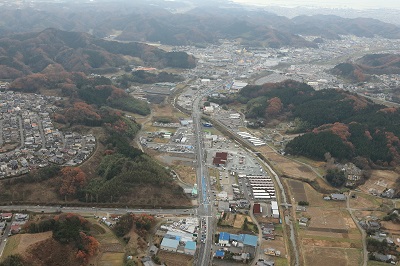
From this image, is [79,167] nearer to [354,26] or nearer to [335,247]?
[335,247]

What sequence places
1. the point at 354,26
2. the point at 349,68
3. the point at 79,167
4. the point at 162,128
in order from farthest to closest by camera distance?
the point at 354,26 → the point at 349,68 → the point at 162,128 → the point at 79,167

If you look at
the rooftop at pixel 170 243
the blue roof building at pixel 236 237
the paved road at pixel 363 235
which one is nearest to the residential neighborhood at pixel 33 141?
the rooftop at pixel 170 243

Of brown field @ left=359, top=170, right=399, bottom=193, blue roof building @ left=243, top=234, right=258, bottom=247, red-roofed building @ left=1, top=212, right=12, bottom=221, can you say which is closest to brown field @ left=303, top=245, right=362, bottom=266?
blue roof building @ left=243, top=234, right=258, bottom=247

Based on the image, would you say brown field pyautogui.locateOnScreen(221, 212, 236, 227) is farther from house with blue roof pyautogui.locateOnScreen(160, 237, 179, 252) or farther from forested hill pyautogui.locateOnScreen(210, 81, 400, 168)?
forested hill pyautogui.locateOnScreen(210, 81, 400, 168)

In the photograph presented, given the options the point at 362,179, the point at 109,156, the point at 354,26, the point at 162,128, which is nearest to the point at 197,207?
the point at 109,156

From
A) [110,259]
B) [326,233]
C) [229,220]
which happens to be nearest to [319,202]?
[326,233]

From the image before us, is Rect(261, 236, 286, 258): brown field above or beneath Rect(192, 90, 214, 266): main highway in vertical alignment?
above

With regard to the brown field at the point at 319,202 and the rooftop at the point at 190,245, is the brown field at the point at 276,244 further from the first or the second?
the brown field at the point at 319,202
